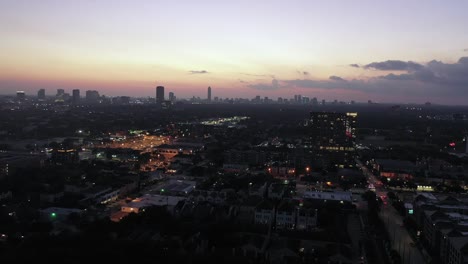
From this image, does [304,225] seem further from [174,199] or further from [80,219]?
[80,219]

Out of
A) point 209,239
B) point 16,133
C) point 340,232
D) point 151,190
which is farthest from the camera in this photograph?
point 16,133

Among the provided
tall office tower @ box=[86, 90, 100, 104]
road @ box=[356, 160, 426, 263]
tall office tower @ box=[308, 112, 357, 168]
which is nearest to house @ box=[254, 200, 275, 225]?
road @ box=[356, 160, 426, 263]

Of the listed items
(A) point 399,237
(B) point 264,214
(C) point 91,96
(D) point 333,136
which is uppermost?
(C) point 91,96

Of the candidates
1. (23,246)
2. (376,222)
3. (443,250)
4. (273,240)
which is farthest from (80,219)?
(443,250)

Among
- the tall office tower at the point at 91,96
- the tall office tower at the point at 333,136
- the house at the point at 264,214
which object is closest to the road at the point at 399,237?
the house at the point at 264,214

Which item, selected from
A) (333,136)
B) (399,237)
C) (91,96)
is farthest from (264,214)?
(91,96)

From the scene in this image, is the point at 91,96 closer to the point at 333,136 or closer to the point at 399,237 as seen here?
the point at 333,136

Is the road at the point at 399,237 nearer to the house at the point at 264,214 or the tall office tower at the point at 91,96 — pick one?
the house at the point at 264,214

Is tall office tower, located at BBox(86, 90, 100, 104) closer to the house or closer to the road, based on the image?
the house
